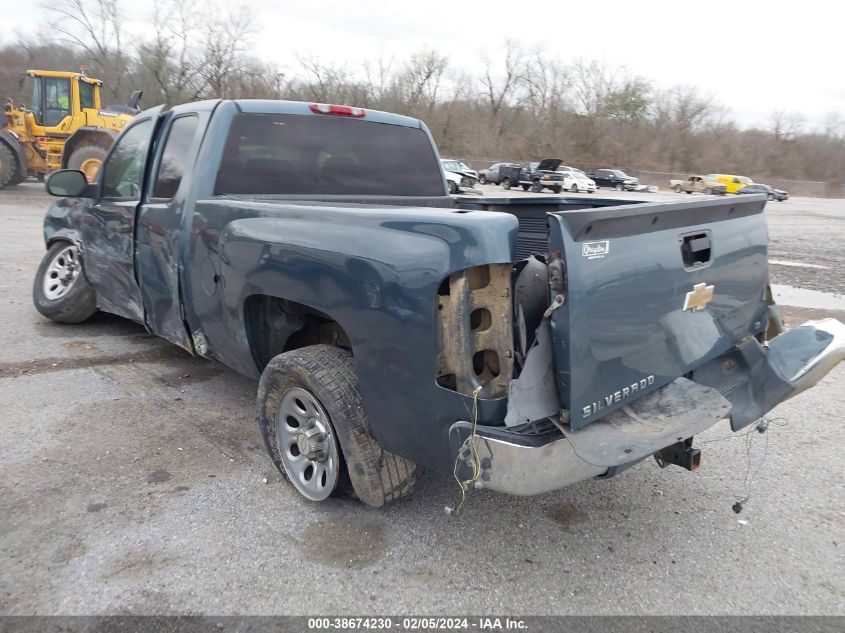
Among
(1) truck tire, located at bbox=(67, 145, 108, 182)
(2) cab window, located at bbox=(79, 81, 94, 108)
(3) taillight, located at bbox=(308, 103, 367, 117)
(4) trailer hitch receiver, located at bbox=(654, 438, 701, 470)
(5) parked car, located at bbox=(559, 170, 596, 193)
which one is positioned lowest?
(4) trailer hitch receiver, located at bbox=(654, 438, 701, 470)

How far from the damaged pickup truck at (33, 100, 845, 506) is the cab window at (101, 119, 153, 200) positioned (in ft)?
0.55

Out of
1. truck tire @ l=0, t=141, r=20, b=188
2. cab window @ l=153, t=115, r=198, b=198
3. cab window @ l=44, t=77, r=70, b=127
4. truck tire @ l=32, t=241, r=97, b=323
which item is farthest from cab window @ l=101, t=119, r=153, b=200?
cab window @ l=44, t=77, r=70, b=127

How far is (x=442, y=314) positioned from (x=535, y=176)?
37501 mm

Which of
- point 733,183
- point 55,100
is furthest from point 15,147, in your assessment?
point 733,183

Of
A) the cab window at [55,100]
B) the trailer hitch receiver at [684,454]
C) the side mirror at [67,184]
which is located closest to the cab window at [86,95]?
the cab window at [55,100]

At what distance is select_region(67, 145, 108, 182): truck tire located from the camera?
16.3m

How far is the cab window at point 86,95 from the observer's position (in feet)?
60.8

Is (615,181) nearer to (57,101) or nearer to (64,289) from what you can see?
(57,101)

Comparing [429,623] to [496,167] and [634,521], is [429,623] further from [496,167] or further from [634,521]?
[496,167]

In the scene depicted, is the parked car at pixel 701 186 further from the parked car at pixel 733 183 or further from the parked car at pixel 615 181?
the parked car at pixel 615 181

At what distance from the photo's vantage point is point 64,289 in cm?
596

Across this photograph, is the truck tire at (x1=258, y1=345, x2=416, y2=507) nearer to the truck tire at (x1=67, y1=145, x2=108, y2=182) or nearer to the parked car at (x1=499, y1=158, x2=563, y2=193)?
the truck tire at (x1=67, y1=145, x2=108, y2=182)

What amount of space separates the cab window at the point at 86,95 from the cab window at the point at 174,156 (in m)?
17.4

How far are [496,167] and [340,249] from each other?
135ft
